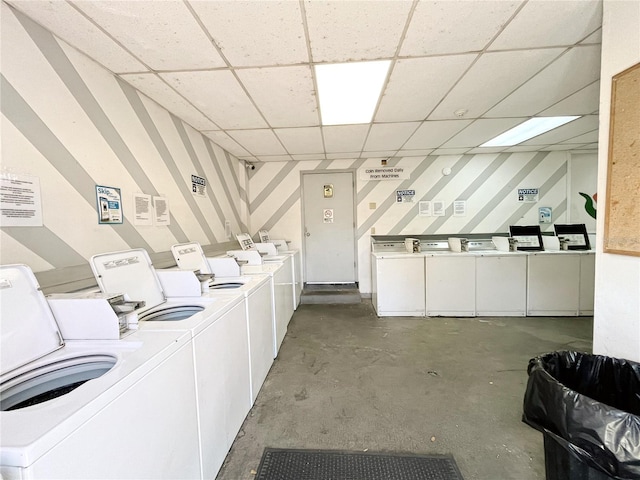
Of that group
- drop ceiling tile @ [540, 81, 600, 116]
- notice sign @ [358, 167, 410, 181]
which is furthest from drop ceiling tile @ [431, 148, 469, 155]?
drop ceiling tile @ [540, 81, 600, 116]

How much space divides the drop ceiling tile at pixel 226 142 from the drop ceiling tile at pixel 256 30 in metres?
1.47

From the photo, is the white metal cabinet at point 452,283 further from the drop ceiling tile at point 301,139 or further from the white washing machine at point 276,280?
the drop ceiling tile at point 301,139

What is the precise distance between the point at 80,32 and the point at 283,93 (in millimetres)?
1265

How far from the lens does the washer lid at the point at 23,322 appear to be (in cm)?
92

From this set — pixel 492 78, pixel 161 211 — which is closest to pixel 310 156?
pixel 161 211

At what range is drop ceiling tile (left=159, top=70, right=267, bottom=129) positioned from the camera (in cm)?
191

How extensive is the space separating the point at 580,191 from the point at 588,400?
16.0 feet

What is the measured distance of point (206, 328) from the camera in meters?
1.25

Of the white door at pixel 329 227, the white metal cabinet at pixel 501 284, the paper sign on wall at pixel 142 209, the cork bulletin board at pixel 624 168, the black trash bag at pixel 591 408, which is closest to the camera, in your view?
the black trash bag at pixel 591 408

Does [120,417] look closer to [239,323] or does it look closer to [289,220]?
[239,323]

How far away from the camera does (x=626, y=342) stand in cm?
124

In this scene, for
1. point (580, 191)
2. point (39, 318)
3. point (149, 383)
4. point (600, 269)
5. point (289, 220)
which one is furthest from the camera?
point (289, 220)

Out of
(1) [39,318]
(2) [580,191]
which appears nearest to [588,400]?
(1) [39,318]

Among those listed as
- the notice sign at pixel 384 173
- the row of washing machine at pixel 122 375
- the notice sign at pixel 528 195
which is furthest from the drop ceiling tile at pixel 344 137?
the notice sign at pixel 528 195
